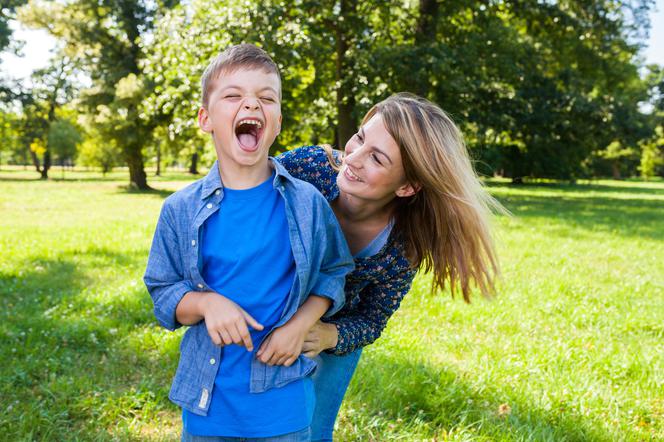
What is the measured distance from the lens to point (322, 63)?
15469 mm

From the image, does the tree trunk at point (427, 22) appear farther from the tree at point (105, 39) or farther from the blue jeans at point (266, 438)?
the blue jeans at point (266, 438)

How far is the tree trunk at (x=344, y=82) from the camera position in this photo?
14930mm

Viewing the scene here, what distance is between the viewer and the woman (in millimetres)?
2312

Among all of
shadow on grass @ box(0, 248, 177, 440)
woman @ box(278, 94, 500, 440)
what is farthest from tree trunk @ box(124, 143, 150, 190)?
woman @ box(278, 94, 500, 440)

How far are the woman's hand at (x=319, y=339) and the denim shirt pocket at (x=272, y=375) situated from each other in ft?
0.35

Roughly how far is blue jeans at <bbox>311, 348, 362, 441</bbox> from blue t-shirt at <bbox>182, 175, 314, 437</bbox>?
0.64 metres

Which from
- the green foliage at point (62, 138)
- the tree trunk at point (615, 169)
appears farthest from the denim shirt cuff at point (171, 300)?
the tree trunk at point (615, 169)

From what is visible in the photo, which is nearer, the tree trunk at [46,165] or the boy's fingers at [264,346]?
the boy's fingers at [264,346]

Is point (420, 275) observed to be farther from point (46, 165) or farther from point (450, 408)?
point (46, 165)

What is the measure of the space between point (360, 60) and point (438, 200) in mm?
12937

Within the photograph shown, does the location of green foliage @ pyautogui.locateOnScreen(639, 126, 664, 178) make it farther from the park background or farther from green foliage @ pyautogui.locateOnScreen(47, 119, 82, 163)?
green foliage @ pyautogui.locateOnScreen(47, 119, 82, 163)

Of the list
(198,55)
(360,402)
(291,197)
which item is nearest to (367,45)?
(198,55)

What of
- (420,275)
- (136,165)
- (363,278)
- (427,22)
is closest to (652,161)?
(136,165)

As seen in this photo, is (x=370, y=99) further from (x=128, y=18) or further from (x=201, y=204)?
(x=128, y=18)
